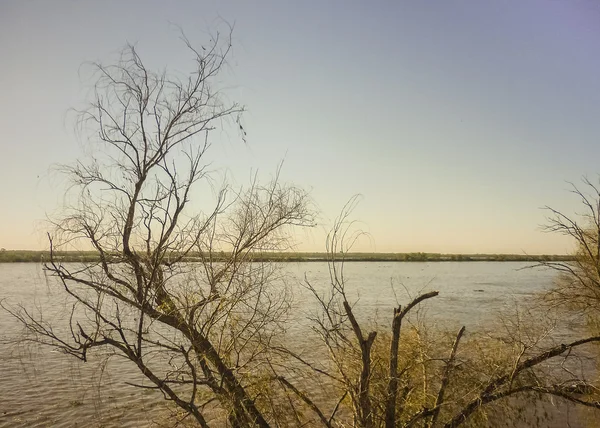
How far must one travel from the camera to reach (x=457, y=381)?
8359 millimetres

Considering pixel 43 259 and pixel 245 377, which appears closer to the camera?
pixel 43 259

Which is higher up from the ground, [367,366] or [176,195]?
[176,195]

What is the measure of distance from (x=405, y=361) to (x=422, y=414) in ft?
6.15

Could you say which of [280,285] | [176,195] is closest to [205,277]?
[176,195]

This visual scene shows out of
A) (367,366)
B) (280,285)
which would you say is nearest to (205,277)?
(367,366)

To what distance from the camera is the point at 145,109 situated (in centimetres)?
644

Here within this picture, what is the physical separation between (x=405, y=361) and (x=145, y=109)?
20.6 feet

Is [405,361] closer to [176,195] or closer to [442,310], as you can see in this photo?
[176,195]

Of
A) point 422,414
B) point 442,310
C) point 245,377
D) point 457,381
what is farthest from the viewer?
point 442,310

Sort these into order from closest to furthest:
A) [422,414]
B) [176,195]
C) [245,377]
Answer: [176,195], [422,414], [245,377]

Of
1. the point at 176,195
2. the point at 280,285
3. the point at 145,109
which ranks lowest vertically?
the point at 280,285

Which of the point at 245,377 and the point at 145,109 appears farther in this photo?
the point at 245,377

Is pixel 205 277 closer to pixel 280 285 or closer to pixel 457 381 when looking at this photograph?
pixel 280 285

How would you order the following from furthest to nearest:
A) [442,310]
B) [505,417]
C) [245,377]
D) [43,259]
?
[442,310] < [505,417] < [245,377] < [43,259]
